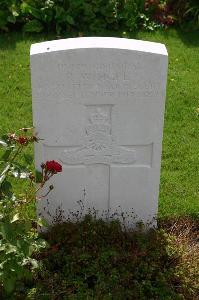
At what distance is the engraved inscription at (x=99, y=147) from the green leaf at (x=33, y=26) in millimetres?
4265

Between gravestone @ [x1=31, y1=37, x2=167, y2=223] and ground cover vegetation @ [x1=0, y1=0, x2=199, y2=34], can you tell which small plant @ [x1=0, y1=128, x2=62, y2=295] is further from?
ground cover vegetation @ [x1=0, y1=0, x2=199, y2=34]

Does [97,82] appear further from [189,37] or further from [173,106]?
[189,37]

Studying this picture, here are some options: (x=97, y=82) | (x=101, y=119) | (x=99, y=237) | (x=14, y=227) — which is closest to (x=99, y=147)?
(x=101, y=119)

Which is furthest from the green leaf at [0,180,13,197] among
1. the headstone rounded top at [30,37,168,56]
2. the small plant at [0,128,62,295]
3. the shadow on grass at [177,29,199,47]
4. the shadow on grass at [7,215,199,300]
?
the shadow on grass at [177,29,199,47]

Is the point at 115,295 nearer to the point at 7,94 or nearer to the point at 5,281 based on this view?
the point at 5,281

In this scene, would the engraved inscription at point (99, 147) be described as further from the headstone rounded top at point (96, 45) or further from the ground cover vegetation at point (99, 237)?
the headstone rounded top at point (96, 45)

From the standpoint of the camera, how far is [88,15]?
8188 millimetres

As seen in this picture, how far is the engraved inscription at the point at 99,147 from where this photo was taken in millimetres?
4098

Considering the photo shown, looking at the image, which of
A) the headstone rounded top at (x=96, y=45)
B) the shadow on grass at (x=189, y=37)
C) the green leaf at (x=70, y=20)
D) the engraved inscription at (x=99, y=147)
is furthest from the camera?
the shadow on grass at (x=189, y=37)

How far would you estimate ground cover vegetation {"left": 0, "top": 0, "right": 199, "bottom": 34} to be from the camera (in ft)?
26.6

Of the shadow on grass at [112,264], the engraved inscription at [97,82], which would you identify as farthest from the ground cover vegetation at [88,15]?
the shadow on grass at [112,264]

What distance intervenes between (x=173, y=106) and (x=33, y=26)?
2619 millimetres

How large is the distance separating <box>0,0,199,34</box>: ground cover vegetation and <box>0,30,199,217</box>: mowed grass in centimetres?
19

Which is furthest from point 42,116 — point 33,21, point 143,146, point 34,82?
point 33,21
